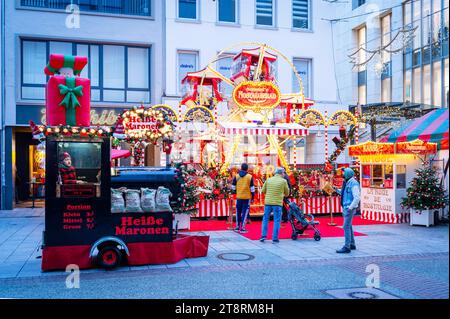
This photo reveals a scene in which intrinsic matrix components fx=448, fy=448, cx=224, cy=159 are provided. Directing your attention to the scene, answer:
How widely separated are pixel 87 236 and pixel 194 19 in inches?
604

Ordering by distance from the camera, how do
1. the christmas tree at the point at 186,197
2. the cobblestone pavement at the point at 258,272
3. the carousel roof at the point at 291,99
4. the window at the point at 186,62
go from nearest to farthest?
the cobblestone pavement at the point at 258,272 < the christmas tree at the point at 186,197 < the carousel roof at the point at 291,99 < the window at the point at 186,62

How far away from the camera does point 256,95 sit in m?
15.1

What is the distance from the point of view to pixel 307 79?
23.1 metres

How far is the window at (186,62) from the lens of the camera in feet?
68.8

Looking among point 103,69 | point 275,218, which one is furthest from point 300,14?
point 275,218

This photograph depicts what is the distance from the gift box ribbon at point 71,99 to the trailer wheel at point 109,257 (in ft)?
7.79

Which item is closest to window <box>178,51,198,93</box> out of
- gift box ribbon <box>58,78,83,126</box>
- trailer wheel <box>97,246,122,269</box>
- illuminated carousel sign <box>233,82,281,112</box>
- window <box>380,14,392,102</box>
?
illuminated carousel sign <box>233,82,281,112</box>

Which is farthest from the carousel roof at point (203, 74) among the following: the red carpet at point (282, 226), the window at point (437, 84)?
the window at point (437, 84)

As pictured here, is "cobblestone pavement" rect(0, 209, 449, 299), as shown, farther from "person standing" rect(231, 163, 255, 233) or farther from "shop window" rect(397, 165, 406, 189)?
"shop window" rect(397, 165, 406, 189)

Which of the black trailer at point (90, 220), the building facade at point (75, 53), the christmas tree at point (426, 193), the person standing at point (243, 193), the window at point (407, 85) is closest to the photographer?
the black trailer at point (90, 220)

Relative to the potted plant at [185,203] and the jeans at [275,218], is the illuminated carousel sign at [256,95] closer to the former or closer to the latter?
the potted plant at [185,203]

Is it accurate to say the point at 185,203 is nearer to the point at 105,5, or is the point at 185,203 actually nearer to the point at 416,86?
the point at 105,5

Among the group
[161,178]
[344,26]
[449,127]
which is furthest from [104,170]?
[344,26]
